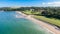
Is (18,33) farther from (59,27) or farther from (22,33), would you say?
(59,27)

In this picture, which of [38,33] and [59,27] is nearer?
[38,33]

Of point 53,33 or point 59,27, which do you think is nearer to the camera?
point 53,33

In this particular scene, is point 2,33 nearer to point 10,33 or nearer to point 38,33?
point 10,33

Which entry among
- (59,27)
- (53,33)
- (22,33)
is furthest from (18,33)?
(59,27)

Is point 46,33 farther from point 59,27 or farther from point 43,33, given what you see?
point 59,27

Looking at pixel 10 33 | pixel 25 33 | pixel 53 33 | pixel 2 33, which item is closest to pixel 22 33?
pixel 25 33

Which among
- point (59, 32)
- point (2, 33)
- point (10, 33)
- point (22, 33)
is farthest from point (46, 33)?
point (2, 33)

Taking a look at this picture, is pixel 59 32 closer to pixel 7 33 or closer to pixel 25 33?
pixel 25 33

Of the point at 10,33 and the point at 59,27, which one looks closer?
the point at 10,33
